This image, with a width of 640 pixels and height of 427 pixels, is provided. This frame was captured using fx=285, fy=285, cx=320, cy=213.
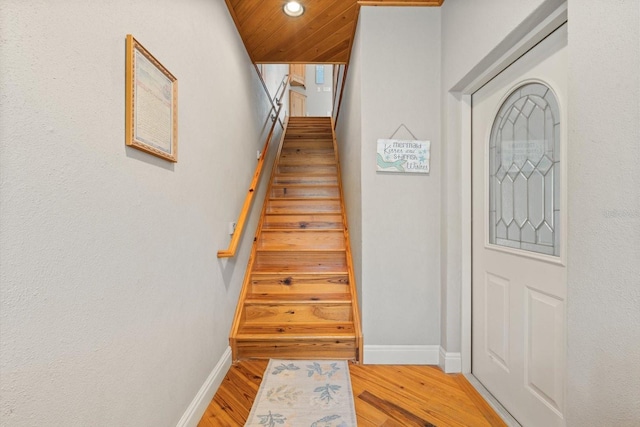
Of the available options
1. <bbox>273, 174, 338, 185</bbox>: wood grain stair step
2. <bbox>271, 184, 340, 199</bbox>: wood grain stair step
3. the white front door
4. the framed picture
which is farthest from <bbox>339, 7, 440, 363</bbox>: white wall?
<bbox>273, 174, 338, 185</bbox>: wood grain stair step

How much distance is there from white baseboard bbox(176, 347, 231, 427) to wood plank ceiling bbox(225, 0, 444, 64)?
95.3 inches

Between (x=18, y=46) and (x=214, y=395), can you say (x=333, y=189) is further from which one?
(x=18, y=46)

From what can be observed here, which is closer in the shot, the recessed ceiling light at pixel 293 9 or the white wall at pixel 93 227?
the white wall at pixel 93 227

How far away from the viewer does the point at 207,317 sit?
165 centimetres

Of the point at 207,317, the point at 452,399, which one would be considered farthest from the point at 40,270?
the point at 452,399

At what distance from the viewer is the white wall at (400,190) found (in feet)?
6.39

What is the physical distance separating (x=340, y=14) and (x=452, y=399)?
2641 millimetres

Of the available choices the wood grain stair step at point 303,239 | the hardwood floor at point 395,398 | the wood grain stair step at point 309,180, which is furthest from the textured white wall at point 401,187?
the wood grain stair step at point 309,180

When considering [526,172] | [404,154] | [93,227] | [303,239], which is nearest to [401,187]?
[404,154]

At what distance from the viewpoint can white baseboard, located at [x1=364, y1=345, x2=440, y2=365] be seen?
196cm

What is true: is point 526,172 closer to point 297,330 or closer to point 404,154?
point 404,154

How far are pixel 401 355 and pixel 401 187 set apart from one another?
3.79 feet

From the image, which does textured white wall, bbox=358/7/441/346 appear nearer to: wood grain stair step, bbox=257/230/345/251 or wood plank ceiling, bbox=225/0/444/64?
wood plank ceiling, bbox=225/0/444/64

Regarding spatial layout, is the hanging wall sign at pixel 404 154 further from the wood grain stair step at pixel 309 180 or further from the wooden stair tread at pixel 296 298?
the wood grain stair step at pixel 309 180
